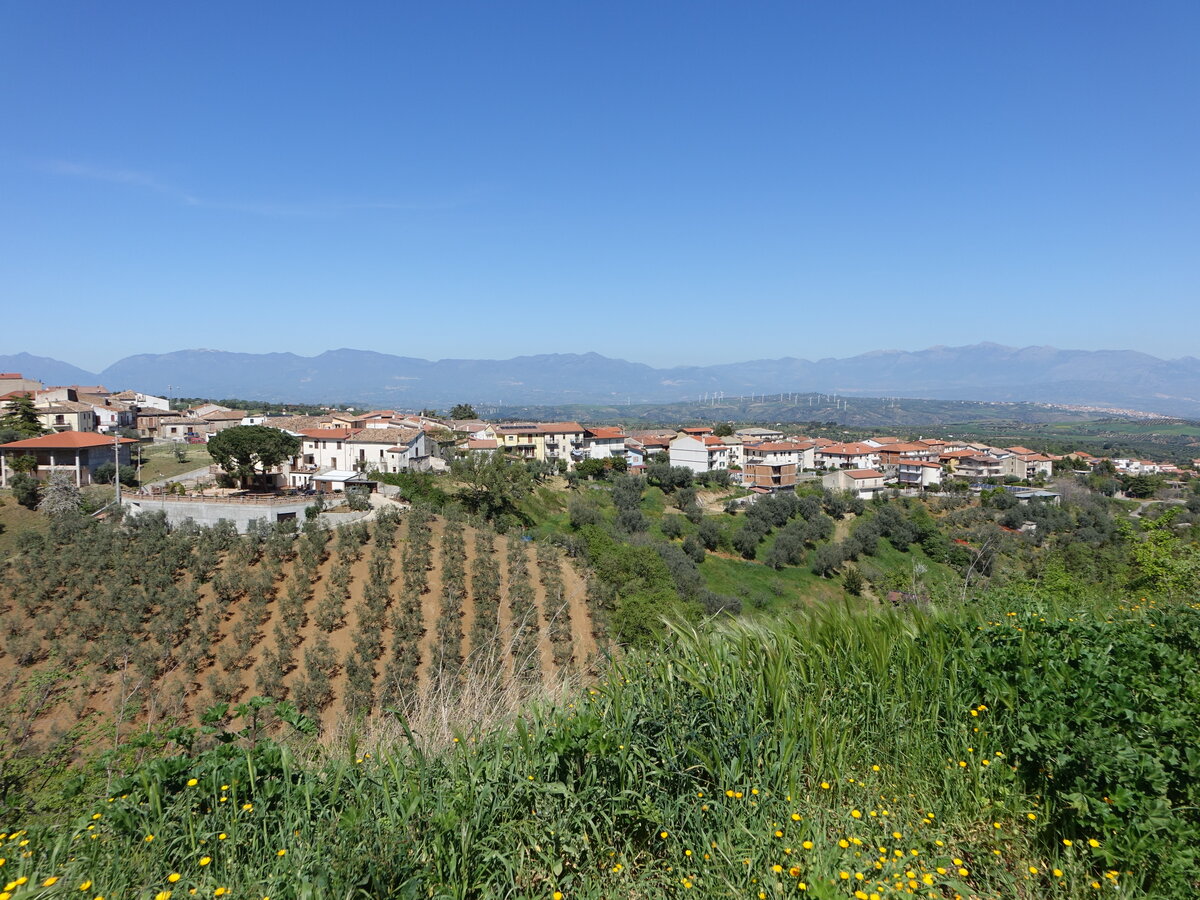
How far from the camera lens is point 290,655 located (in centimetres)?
1397

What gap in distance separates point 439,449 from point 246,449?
1777 centimetres

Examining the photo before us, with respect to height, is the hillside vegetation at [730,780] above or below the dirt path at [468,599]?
above

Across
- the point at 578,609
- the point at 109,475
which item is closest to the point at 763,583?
the point at 578,609

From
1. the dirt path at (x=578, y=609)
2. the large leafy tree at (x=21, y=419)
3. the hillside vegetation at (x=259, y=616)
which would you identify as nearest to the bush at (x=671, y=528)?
the dirt path at (x=578, y=609)

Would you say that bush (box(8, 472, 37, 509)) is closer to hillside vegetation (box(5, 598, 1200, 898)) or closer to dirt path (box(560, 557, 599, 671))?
dirt path (box(560, 557, 599, 671))

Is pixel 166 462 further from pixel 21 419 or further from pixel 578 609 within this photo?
pixel 578 609

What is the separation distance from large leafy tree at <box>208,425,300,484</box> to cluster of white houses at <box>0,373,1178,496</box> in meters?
2.93

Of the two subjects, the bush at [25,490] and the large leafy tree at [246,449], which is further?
the large leafy tree at [246,449]

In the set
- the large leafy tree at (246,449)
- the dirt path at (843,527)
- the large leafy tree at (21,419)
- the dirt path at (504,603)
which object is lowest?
the dirt path at (843,527)

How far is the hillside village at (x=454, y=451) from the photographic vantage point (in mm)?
32062

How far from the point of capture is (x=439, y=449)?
45375 millimetres

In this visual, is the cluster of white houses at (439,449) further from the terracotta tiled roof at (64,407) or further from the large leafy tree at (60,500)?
the large leafy tree at (60,500)

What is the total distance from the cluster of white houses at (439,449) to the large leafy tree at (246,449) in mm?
2935

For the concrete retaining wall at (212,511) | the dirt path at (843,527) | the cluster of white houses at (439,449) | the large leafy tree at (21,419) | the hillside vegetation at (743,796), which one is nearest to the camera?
the hillside vegetation at (743,796)
